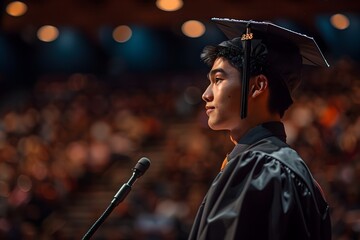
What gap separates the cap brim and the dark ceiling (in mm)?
7176

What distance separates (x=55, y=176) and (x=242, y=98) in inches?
329

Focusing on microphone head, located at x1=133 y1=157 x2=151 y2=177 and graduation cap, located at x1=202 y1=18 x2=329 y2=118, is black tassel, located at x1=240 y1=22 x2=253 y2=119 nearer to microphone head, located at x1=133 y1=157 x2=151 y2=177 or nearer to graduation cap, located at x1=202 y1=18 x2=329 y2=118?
graduation cap, located at x1=202 y1=18 x2=329 y2=118

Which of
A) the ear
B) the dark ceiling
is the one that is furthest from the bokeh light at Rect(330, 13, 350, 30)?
the ear

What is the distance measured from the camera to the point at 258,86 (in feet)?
7.68

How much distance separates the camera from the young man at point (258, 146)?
2027 millimetres

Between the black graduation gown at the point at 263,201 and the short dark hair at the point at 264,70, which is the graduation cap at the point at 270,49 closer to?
the short dark hair at the point at 264,70

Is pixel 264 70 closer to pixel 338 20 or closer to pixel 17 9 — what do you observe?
pixel 17 9

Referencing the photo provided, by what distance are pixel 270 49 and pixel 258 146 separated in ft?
1.15

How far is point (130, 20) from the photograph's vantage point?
36.1 ft

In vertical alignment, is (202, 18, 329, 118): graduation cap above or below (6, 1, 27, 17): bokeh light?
below

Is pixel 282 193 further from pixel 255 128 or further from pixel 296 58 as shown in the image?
pixel 296 58

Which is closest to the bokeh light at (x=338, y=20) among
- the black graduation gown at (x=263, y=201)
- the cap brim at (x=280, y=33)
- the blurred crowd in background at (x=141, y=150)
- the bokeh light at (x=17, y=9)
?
the blurred crowd in background at (x=141, y=150)

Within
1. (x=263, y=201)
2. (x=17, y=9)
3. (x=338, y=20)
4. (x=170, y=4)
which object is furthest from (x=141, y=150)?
(x=263, y=201)

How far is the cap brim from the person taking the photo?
234 cm
